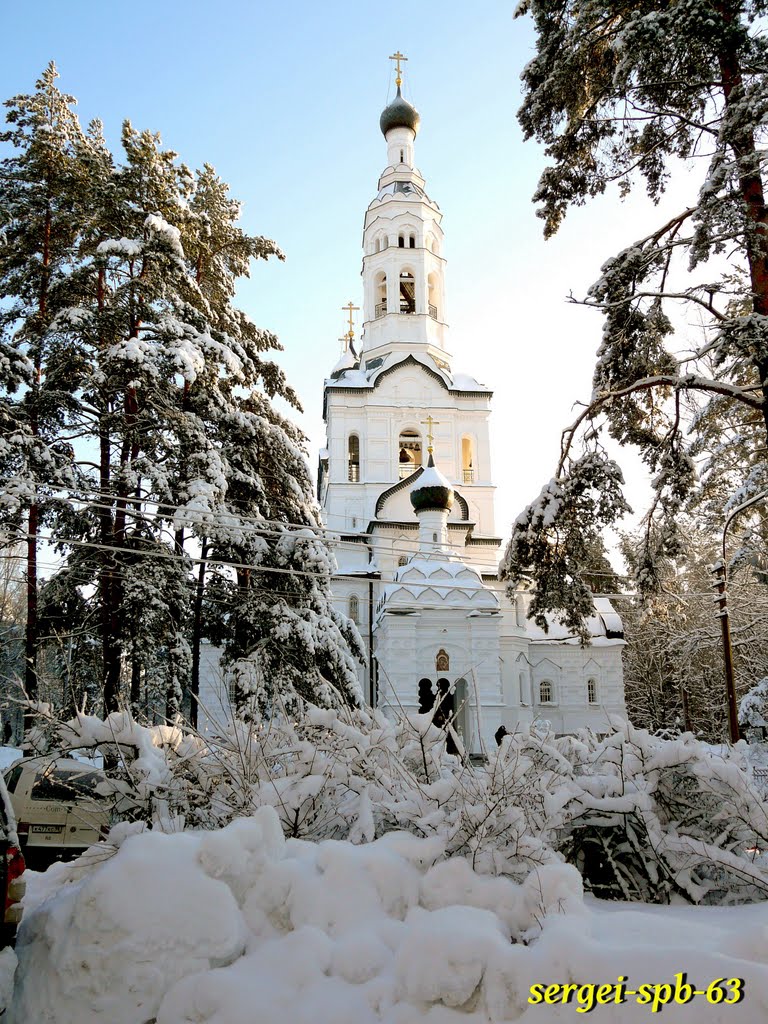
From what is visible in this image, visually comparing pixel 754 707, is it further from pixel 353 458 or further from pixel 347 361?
pixel 347 361

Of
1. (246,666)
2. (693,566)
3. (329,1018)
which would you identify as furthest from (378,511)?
(329,1018)

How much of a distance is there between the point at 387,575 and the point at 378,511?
2.99 m

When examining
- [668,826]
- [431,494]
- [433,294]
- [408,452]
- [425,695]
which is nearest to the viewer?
[668,826]

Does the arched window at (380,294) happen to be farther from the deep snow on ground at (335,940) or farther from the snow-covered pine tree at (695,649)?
the deep snow on ground at (335,940)

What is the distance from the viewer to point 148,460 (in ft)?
48.4

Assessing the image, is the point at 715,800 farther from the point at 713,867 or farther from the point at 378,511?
the point at 378,511

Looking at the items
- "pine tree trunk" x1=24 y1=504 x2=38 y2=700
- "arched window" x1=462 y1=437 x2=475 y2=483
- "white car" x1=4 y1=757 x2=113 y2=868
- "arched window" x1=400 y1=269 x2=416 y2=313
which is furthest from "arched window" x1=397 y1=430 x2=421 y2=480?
"white car" x1=4 y1=757 x2=113 y2=868

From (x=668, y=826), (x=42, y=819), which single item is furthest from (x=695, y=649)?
(x=668, y=826)

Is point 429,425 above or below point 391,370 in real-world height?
below

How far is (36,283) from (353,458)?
2161 cm

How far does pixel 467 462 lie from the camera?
130 ft

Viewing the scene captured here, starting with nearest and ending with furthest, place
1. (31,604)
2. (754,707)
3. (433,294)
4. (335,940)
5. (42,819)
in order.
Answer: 1. (335,940)
2. (42,819)
3. (31,604)
4. (754,707)
5. (433,294)

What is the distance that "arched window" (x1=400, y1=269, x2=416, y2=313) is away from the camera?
134 feet

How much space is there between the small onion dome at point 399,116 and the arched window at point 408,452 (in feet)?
57.9
